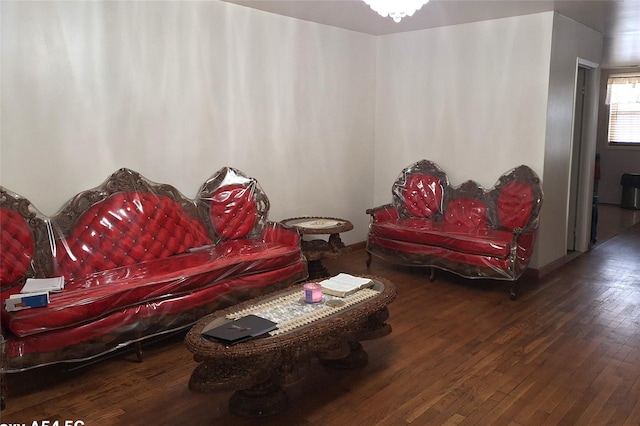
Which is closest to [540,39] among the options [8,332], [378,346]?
[378,346]

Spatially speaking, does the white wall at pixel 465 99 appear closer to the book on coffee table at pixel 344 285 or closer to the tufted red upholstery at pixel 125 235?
the book on coffee table at pixel 344 285

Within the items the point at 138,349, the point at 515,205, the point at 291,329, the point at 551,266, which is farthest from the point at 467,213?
the point at 138,349

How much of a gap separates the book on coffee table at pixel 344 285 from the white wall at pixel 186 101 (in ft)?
5.57

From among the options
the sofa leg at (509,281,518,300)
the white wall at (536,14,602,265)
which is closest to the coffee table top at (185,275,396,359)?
the sofa leg at (509,281,518,300)

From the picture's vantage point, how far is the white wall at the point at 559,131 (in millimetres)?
4734

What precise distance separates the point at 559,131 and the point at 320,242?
8.28 ft

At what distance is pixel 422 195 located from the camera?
5.33 meters

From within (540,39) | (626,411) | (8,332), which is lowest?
(626,411)

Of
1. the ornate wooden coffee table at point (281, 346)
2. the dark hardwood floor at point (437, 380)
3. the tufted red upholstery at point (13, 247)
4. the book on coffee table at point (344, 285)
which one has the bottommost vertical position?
the dark hardwood floor at point (437, 380)

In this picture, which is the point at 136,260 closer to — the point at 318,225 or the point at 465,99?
the point at 318,225

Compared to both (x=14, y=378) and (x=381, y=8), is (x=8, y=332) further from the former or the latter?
(x=381, y=8)

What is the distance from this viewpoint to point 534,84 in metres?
4.71

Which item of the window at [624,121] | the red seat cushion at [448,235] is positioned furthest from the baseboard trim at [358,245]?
the window at [624,121]

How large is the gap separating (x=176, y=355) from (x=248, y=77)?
2.50m
